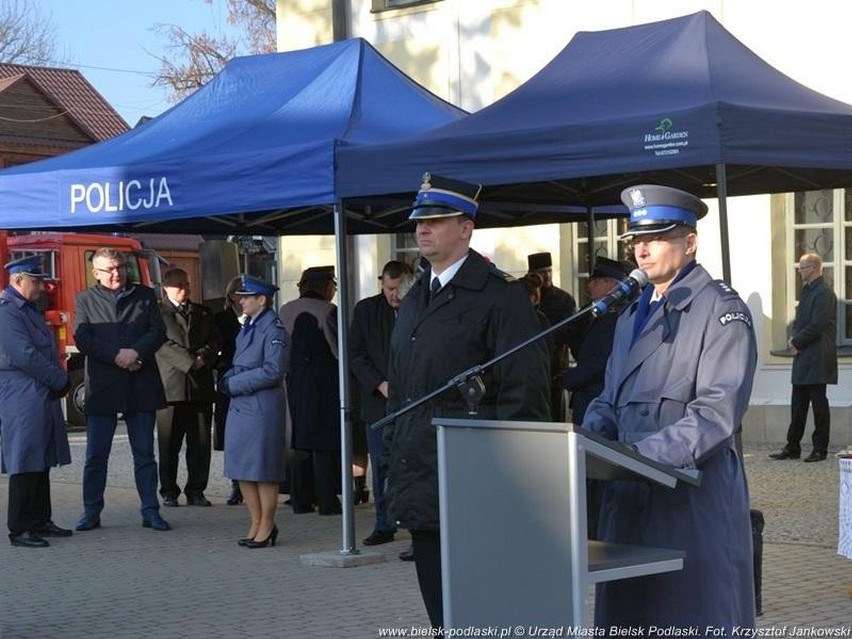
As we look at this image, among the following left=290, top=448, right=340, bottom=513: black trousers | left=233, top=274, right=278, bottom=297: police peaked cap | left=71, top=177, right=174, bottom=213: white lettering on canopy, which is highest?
left=71, top=177, right=174, bottom=213: white lettering on canopy

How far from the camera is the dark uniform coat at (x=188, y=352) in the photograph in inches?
482

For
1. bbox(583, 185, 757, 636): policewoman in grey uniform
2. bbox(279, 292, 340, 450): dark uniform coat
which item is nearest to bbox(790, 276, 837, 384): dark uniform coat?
bbox(279, 292, 340, 450): dark uniform coat

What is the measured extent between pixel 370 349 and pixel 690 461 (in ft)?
19.1

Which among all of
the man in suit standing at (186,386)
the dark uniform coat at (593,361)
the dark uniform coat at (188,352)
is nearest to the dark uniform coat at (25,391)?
the dark uniform coat at (188,352)

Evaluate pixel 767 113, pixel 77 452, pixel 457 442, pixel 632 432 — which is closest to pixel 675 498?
pixel 632 432

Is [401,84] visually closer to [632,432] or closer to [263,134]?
[263,134]

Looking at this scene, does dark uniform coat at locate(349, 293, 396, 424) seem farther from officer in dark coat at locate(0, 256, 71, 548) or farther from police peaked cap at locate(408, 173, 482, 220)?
police peaked cap at locate(408, 173, 482, 220)

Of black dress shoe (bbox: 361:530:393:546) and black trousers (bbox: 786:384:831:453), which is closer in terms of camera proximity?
black dress shoe (bbox: 361:530:393:546)

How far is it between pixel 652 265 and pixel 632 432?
0.50 meters

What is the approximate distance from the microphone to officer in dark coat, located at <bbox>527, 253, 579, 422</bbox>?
228 inches

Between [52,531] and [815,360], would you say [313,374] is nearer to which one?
[52,531]

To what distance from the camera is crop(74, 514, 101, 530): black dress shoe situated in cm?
1127

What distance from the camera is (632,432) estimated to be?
457cm

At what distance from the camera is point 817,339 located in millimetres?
14094
